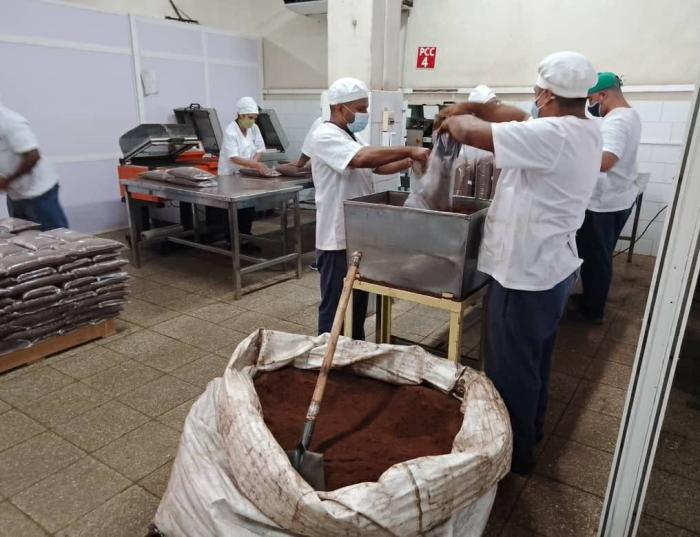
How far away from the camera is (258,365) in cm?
170

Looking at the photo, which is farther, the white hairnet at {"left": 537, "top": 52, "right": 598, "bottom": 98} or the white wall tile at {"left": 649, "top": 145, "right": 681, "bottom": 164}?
the white wall tile at {"left": 649, "top": 145, "right": 681, "bottom": 164}

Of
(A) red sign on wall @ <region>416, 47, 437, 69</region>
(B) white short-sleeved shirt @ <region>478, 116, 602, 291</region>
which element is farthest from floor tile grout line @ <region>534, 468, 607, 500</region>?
(A) red sign on wall @ <region>416, 47, 437, 69</region>

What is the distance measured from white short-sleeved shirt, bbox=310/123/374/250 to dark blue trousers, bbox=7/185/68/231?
6.48 ft

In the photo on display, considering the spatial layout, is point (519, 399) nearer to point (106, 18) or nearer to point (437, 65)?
point (437, 65)

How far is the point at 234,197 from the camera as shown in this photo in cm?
348

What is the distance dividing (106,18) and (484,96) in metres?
3.97

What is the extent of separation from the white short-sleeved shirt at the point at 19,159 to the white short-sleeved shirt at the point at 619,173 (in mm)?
3463

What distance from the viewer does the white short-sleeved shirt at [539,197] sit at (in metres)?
1.54

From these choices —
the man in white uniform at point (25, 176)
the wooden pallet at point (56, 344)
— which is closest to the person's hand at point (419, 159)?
the wooden pallet at point (56, 344)

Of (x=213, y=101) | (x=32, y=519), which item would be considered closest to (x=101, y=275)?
(x=32, y=519)

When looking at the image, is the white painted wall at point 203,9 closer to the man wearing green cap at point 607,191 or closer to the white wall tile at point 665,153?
the man wearing green cap at point 607,191

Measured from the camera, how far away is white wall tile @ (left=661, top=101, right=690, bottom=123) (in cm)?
445

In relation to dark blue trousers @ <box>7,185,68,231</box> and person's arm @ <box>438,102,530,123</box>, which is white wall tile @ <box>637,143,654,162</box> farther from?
dark blue trousers @ <box>7,185,68,231</box>

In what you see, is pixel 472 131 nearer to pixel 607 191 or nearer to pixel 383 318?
pixel 383 318
